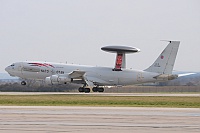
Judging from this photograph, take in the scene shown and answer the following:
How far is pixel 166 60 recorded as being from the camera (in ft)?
263

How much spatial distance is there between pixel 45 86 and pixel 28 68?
1005cm

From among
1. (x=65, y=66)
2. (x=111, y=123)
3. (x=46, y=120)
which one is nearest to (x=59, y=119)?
(x=46, y=120)

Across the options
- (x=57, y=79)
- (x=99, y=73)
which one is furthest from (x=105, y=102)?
(x=99, y=73)

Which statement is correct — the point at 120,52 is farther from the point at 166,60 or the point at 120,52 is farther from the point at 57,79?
the point at 57,79

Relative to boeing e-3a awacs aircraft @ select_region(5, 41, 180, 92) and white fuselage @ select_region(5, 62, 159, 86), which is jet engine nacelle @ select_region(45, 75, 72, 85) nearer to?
boeing e-3a awacs aircraft @ select_region(5, 41, 180, 92)

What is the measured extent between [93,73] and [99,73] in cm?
88

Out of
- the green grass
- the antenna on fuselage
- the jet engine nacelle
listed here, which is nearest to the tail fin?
the antenna on fuselage

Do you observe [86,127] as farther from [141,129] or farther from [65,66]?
[65,66]

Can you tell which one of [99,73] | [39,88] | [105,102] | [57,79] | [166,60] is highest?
[166,60]

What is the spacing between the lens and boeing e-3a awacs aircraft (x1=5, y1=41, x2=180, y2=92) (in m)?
79.2

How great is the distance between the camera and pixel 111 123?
80.9ft

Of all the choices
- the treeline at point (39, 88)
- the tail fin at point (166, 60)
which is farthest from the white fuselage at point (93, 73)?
the treeline at point (39, 88)

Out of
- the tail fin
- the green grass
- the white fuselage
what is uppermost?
the tail fin

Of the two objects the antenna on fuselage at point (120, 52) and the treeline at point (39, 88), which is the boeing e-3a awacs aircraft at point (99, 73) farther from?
the treeline at point (39, 88)
